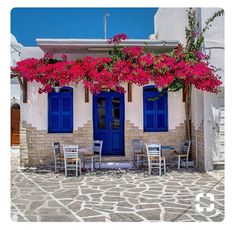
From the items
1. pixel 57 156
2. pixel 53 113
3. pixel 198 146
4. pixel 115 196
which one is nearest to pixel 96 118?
pixel 53 113

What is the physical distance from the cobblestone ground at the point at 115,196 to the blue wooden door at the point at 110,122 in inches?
61.7

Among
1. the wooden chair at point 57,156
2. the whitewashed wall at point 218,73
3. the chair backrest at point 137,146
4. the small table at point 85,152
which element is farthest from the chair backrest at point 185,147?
the wooden chair at point 57,156

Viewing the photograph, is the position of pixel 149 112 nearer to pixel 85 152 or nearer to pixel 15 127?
pixel 85 152

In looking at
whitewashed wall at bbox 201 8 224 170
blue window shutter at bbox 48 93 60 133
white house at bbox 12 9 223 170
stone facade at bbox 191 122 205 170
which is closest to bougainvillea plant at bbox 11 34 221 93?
whitewashed wall at bbox 201 8 224 170

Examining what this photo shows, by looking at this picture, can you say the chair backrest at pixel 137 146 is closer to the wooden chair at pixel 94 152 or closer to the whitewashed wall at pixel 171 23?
the wooden chair at pixel 94 152

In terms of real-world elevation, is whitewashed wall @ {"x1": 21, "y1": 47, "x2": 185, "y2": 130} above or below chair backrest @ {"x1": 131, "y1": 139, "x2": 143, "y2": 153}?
above

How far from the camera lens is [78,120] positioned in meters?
11.0

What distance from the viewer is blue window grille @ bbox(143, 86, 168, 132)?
36.8 ft

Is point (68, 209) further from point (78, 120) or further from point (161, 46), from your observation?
point (161, 46)

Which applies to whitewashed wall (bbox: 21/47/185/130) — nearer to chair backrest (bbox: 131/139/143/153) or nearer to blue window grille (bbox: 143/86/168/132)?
blue window grille (bbox: 143/86/168/132)

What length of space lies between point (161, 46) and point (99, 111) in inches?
129

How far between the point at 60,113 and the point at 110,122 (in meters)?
1.88

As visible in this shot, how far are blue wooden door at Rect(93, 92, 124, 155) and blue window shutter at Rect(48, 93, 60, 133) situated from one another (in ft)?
4.66
